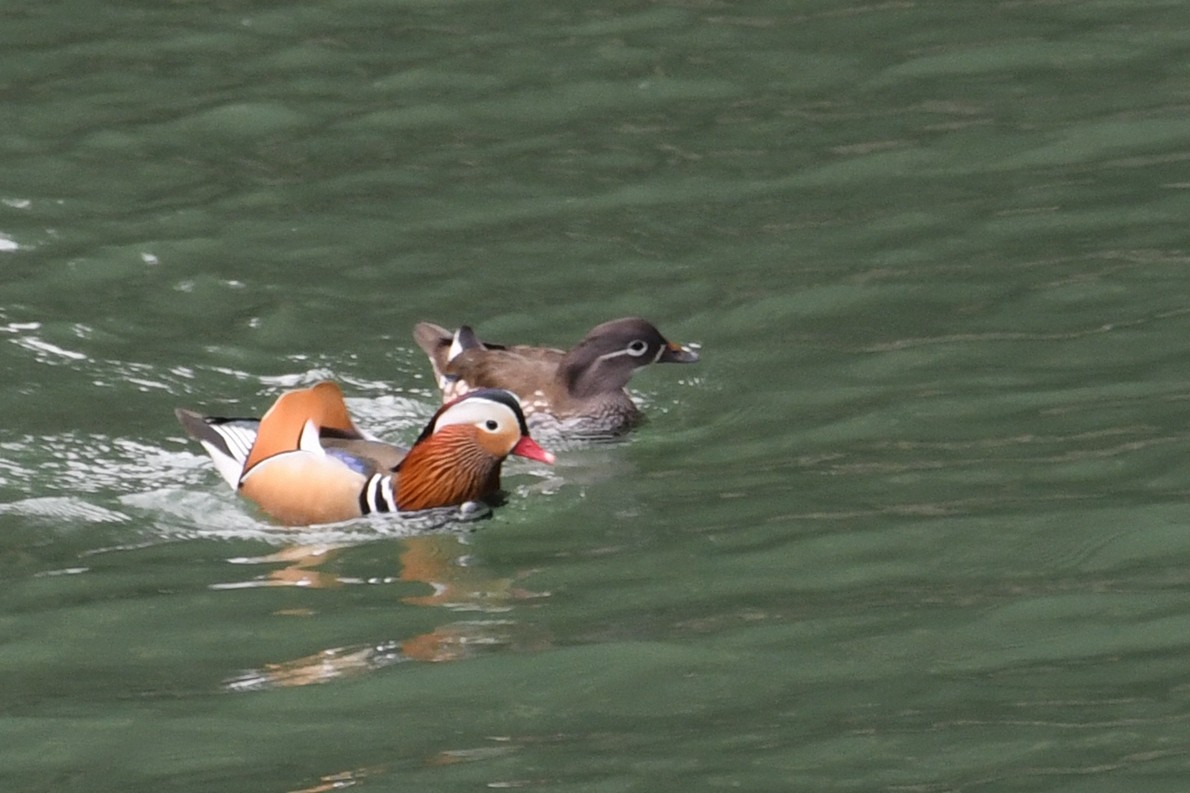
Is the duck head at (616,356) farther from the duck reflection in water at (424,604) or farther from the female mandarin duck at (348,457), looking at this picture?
the duck reflection in water at (424,604)

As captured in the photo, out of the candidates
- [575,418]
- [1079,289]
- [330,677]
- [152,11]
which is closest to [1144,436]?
[1079,289]

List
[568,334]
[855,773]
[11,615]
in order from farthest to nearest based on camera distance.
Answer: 1. [568,334]
2. [11,615]
3. [855,773]

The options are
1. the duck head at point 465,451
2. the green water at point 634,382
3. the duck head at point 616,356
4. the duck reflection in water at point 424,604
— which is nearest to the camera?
the green water at point 634,382

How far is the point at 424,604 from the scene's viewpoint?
8031 mm

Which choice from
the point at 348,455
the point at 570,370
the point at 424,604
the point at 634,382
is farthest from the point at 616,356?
the point at 424,604

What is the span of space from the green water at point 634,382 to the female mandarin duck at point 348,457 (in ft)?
0.59

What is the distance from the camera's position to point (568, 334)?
466 inches

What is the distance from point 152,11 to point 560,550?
867cm

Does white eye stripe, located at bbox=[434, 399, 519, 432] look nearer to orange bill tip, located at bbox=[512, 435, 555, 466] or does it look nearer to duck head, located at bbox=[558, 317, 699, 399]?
orange bill tip, located at bbox=[512, 435, 555, 466]

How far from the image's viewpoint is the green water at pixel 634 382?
6633mm

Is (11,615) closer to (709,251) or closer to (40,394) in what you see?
(40,394)

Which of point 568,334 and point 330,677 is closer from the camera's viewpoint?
point 330,677

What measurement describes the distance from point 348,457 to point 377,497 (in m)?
0.26

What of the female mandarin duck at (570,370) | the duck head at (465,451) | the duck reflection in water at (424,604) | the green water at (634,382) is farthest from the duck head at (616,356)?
the duck reflection in water at (424,604)
